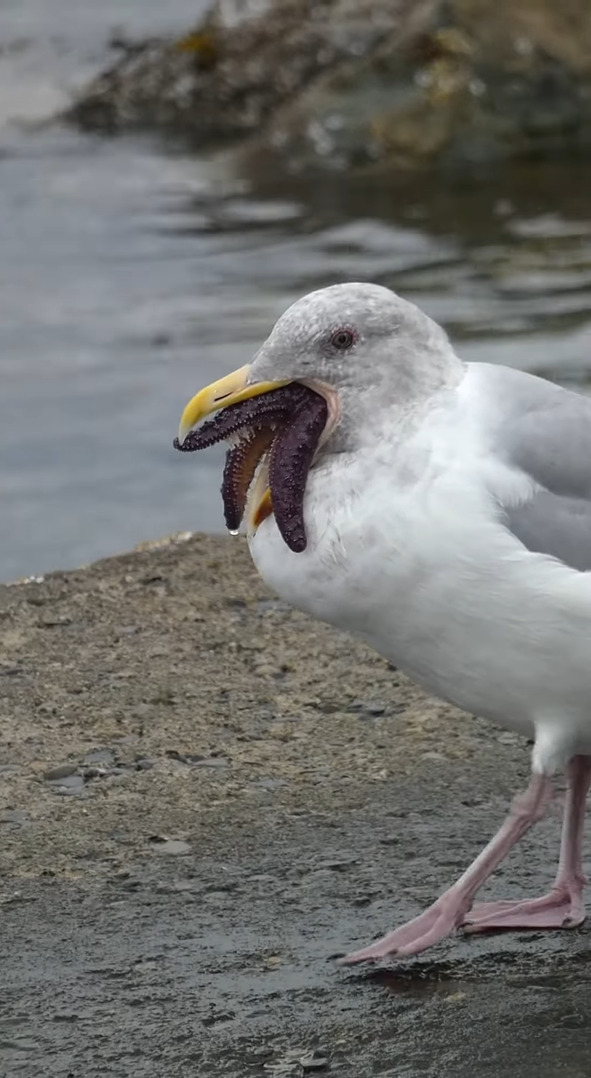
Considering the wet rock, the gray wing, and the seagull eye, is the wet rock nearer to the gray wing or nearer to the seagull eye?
the gray wing

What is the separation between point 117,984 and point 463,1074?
0.78m

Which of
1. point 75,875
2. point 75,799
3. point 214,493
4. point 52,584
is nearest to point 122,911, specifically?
point 75,875

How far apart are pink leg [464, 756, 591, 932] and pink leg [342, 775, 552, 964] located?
109 millimetres

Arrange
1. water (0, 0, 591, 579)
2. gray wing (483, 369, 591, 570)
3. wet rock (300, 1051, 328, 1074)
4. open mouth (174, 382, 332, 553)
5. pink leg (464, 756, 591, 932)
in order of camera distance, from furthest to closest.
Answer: water (0, 0, 591, 579) < pink leg (464, 756, 591, 932) < open mouth (174, 382, 332, 553) < gray wing (483, 369, 591, 570) < wet rock (300, 1051, 328, 1074)

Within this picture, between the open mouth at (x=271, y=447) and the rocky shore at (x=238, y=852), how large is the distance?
84 cm

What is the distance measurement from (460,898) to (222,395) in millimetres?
1141

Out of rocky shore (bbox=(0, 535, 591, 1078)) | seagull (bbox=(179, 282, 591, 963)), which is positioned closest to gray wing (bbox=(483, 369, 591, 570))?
seagull (bbox=(179, 282, 591, 963))

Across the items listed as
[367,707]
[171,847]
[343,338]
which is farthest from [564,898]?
[343,338]

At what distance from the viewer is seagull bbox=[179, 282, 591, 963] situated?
11.8ft

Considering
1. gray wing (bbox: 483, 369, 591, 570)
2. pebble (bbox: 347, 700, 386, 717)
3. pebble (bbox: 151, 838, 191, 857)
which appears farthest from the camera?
pebble (bbox: 347, 700, 386, 717)

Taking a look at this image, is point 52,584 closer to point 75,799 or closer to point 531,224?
point 75,799

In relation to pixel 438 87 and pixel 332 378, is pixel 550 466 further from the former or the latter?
pixel 438 87

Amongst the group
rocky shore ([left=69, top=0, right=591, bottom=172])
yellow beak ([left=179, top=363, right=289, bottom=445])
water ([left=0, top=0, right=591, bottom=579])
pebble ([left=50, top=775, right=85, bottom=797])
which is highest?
rocky shore ([left=69, top=0, right=591, bottom=172])

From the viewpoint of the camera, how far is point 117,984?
3.78 metres
